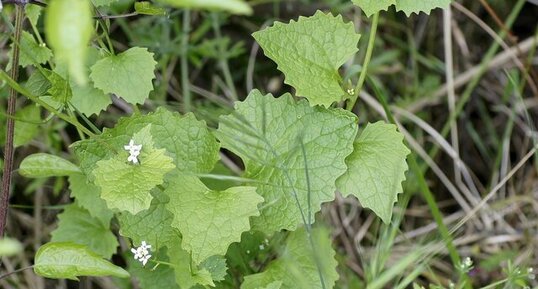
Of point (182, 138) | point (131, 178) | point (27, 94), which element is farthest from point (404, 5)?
point (27, 94)

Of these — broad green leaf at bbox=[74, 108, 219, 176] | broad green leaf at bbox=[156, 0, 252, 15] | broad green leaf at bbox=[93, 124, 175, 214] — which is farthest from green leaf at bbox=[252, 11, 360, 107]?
broad green leaf at bbox=[156, 0, 252, 15]

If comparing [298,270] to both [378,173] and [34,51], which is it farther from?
[34,51]

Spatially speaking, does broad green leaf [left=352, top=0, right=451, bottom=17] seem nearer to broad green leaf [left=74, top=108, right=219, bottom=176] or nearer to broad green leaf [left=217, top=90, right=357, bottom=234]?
broad green leaf [left=217, top=90, right=357, bottom=234]

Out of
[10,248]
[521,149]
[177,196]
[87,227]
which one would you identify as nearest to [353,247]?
[521,149]

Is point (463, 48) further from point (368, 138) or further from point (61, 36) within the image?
point (61, 36)

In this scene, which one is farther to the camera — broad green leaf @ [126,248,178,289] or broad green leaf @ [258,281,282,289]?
broad green leaf @ [126,248,178,289]

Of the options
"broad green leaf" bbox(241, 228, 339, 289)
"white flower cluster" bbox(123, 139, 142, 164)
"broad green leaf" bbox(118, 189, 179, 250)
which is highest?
"white flower cluster" bbox(123, 139, 142, 164)

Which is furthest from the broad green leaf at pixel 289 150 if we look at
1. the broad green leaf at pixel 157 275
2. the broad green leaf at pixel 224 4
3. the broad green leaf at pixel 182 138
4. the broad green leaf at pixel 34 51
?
the broad green leaf at pixel 224 4
